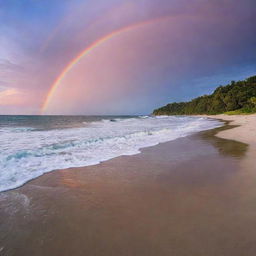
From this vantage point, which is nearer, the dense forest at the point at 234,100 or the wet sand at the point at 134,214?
the wet sand at the point at 134,214

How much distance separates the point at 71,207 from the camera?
3494mm

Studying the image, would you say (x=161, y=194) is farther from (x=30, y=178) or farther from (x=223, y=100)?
(x=223, y=100)

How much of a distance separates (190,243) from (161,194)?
1.56m

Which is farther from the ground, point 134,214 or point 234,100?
point 234,100

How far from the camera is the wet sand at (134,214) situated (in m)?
2.37

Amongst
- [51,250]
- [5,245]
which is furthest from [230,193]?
[5,245]

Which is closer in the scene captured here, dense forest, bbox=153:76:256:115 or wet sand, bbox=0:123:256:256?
wet sand, bbox=0:123:256:256

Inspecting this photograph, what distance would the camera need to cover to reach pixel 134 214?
10.3 feet

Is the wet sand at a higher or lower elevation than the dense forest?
lower

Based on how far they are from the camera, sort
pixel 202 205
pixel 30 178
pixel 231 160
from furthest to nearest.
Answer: pixel 231 160 → pixel 30 178 → pixel 202 205

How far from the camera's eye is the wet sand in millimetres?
2373

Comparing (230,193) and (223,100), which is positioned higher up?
(223,100)

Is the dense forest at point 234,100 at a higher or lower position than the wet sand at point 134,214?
higher

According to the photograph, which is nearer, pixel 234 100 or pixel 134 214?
pixel 134 214
